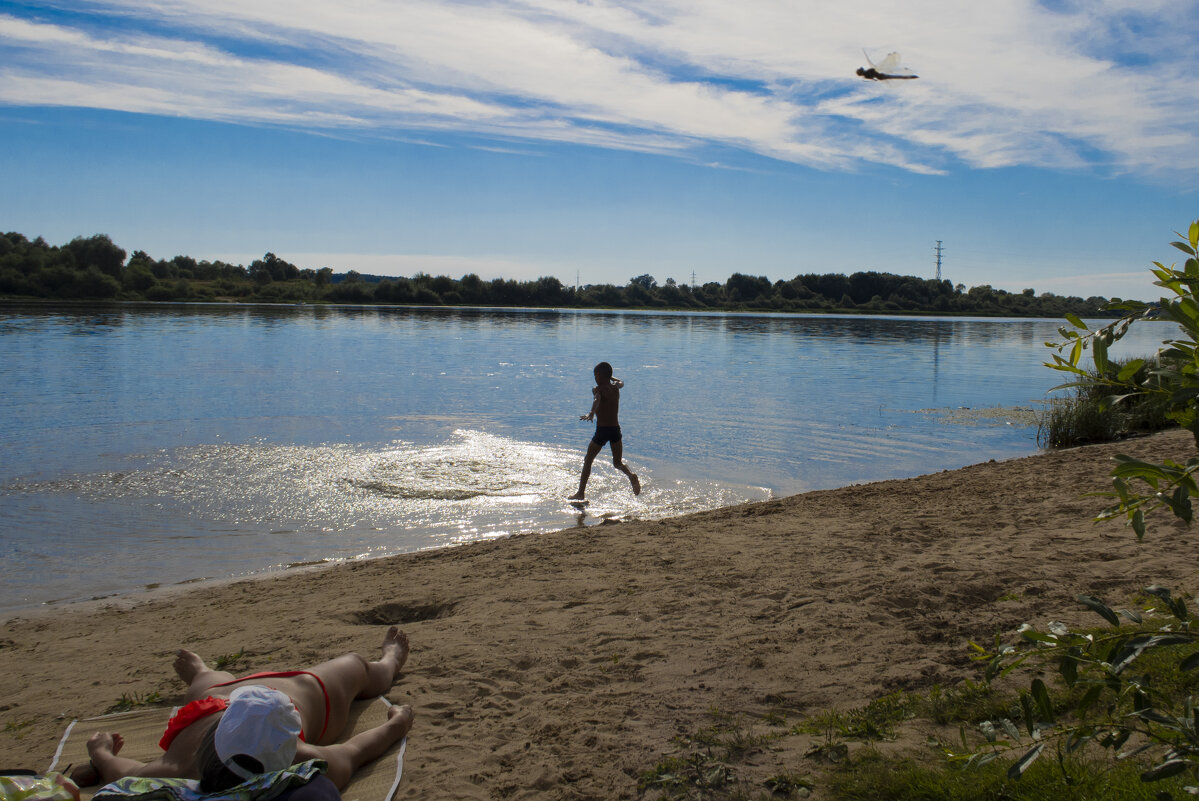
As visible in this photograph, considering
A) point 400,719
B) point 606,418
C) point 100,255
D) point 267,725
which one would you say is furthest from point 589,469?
point 100,255

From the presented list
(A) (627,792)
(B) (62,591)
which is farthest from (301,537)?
(A) (627,792)

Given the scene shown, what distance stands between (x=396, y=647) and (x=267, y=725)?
1653mm

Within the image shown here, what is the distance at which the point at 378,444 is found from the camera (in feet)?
47.9

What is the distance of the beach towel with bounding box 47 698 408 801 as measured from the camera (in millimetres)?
3566

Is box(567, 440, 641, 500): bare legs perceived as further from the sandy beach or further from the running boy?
the sandy beach

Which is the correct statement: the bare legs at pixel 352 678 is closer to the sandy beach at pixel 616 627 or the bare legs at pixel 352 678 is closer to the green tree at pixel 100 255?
the sandy beach at pixel 616 627

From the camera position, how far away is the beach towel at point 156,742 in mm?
3566

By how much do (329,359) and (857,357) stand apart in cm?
2449

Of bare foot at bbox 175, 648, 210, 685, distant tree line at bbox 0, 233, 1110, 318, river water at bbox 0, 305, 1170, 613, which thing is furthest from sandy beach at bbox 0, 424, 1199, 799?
distant tree line at bbox 0, 233, 1110, 318

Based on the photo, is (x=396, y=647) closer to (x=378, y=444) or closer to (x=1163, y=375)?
(x=1163, y=375)

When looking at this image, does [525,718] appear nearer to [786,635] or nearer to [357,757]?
[357,757]

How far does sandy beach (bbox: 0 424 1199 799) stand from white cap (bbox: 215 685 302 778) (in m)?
0.60

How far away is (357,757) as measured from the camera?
3719 mm

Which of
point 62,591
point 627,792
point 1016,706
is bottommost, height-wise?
point 62,591
